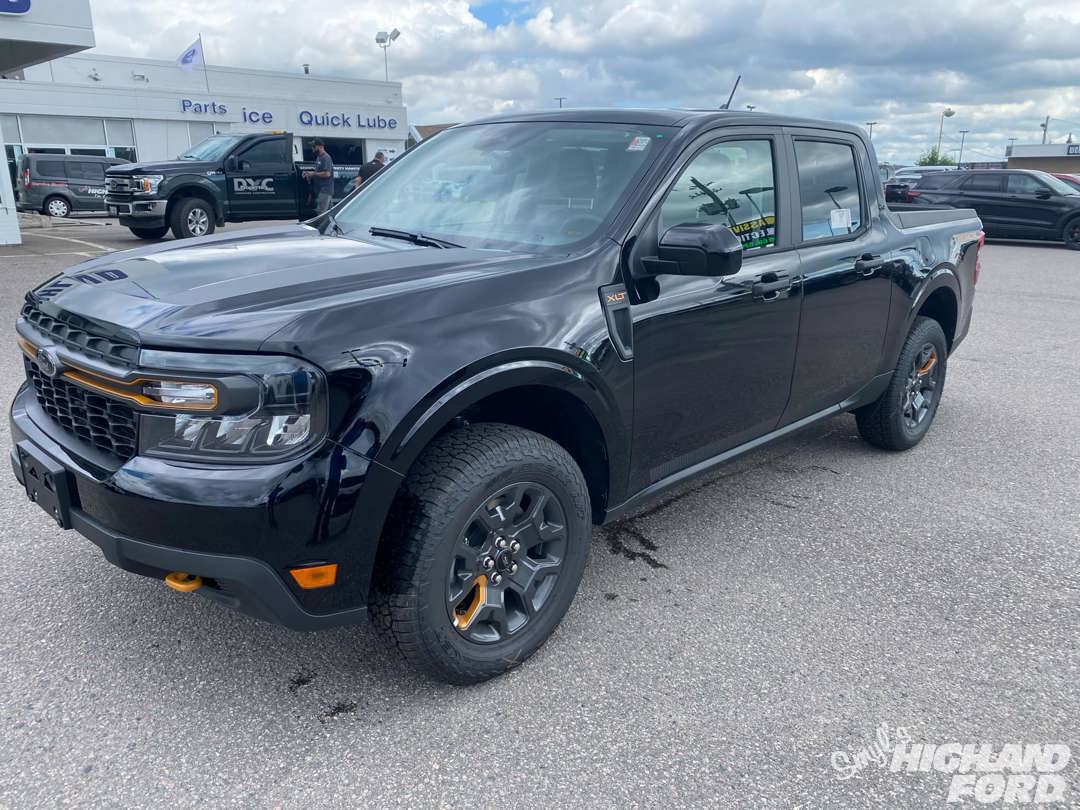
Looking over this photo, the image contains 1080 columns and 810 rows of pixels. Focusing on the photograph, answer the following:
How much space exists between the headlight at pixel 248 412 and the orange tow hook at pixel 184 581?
13.0 inches

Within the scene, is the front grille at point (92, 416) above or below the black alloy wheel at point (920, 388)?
above

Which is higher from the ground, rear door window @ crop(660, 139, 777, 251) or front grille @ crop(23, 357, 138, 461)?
rear door window @ crop(660, 139, 777, 251)

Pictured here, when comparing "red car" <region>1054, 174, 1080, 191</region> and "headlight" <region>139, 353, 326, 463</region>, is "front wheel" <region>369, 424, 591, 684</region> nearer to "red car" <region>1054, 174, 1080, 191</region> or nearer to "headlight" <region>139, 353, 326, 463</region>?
"headlight" <region>139, 353, 326, 463</region>

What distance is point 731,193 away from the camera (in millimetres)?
3436

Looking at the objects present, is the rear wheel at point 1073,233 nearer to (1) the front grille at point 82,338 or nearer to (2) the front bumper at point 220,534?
(2) the front bumper at point 220,534

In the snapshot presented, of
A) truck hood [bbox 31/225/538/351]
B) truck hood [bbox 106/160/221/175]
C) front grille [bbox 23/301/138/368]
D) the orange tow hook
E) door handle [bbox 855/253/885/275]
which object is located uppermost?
truck hood [bbox 106/160/221/175]

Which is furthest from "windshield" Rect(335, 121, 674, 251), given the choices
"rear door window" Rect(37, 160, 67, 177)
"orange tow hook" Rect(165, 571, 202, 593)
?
"rear door window" Rect(37, 160, 67, 177)

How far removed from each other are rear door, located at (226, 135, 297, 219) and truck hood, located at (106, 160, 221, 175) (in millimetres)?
382

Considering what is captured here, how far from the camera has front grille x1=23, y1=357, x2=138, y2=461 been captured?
2279 millimetres

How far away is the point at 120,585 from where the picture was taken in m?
3.20

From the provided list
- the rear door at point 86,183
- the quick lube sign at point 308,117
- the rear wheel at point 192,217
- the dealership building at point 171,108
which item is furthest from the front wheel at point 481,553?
the quick lube sign at point 308,117

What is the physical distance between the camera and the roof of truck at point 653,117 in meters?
3.34

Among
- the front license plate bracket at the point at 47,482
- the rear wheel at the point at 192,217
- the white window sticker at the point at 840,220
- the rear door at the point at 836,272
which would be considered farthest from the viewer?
the rear wheel at the point at 192,217

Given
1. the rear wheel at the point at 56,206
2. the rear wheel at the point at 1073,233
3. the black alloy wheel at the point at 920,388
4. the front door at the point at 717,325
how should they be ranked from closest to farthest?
the front door at the point at 717,325 → the black alloy wheel at the point at 920,388 → the rear wheel at the point at 1073,233 → the rear wheel at the point at 56,206
